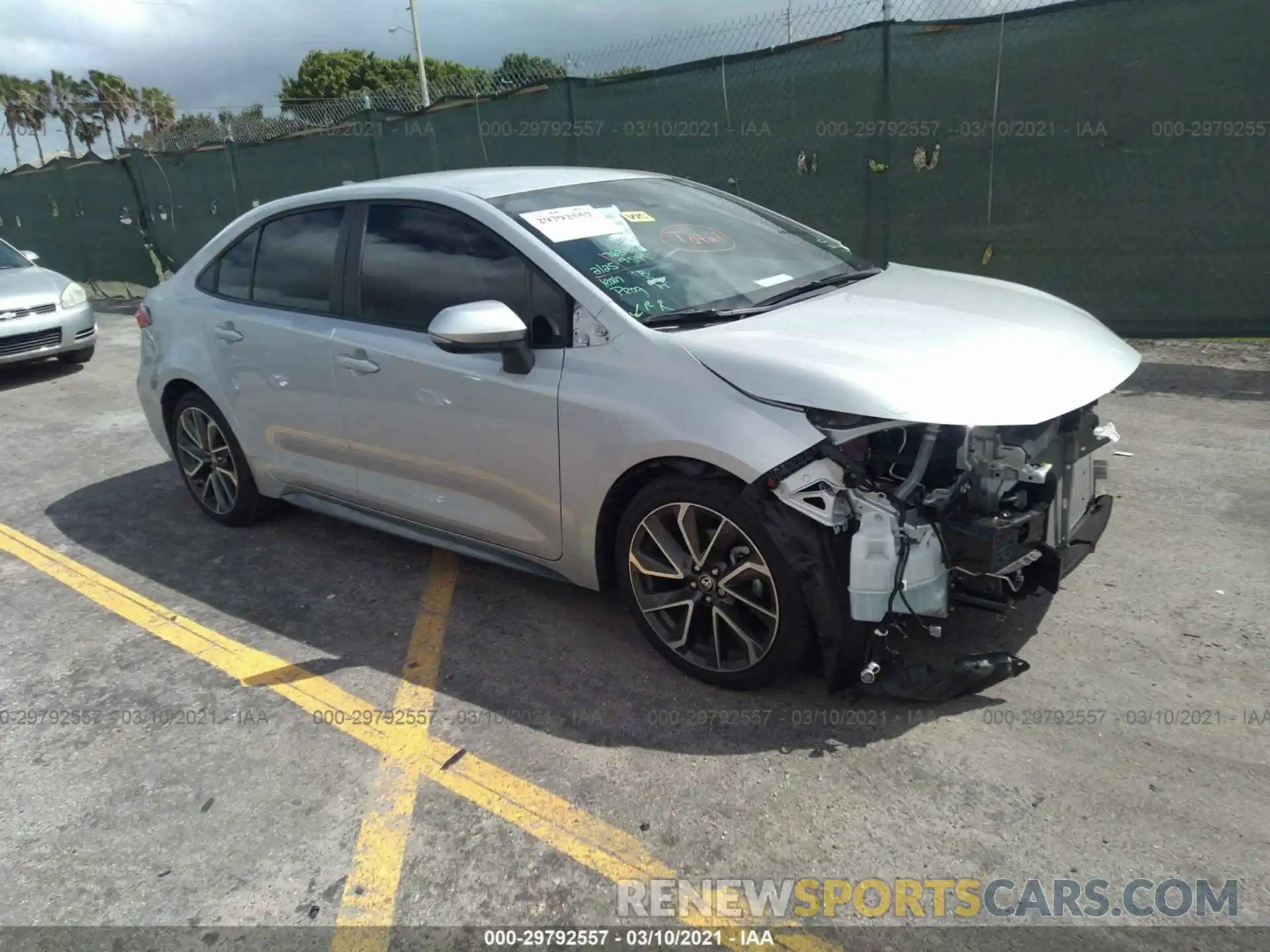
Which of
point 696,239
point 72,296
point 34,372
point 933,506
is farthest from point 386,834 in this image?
point 34,372

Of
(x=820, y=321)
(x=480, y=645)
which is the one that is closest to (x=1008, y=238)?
(x=820, y=321)

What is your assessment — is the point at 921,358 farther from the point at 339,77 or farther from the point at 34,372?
the point at 339,77

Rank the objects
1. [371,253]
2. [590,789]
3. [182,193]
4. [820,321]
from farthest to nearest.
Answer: [182,193]
[371,253]
[820,321]
[590,789]

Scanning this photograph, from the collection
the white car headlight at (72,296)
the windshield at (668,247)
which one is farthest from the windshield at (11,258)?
the windshield at (668,247)

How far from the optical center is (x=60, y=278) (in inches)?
404

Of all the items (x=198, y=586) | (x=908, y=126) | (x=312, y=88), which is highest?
(x=312, y=88)

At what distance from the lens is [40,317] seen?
9570 mm

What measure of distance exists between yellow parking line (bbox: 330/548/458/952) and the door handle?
1.11m

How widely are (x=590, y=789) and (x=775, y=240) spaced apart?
8.12 ft

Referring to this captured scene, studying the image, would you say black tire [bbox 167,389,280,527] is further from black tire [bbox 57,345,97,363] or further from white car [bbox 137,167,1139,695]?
black tire [bbox 57,345,97,363]

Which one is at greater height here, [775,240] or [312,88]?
[312,88]

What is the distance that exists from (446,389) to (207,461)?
2.19 m

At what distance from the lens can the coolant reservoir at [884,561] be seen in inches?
110

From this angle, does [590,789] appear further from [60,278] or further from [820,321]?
[60,278]
